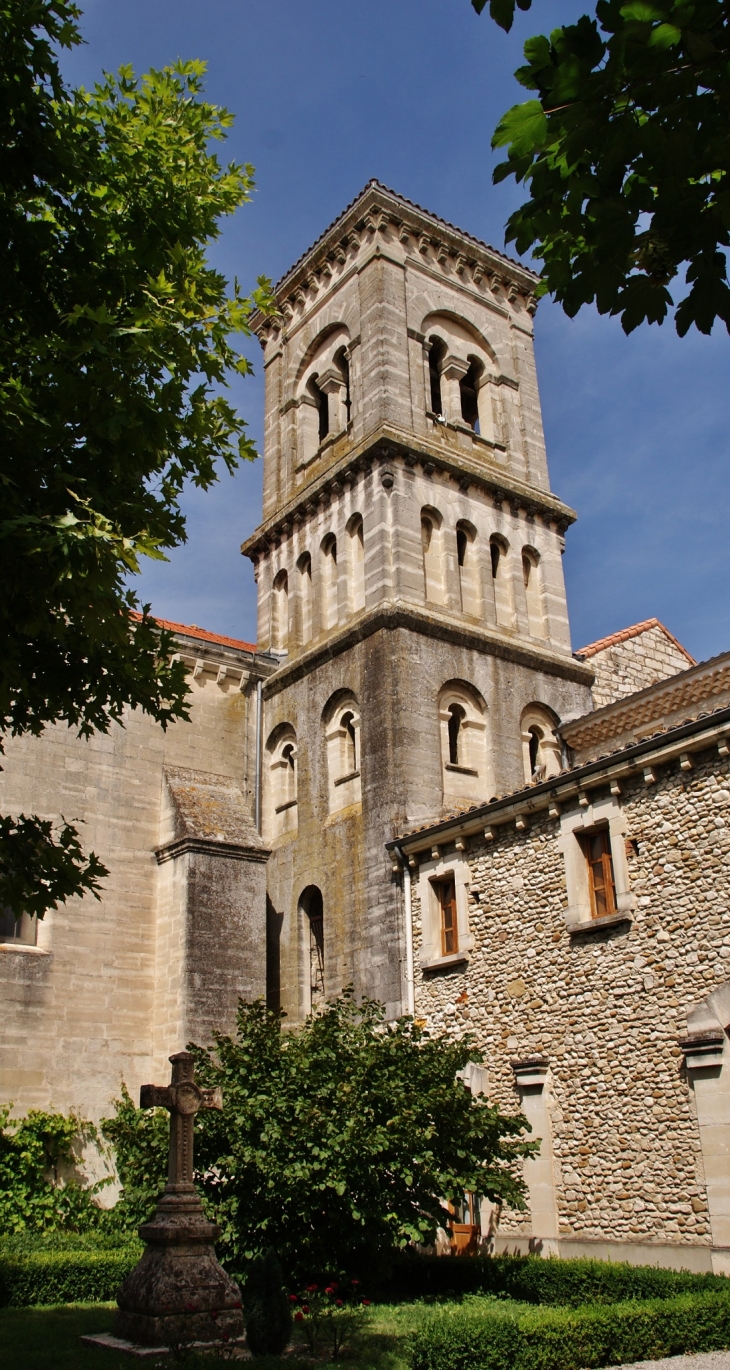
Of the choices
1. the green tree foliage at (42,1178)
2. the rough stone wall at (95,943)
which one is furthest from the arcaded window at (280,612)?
the green tree foliage at (42,1178)

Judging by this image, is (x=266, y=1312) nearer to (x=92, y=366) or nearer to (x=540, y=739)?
(x=92, y=366)

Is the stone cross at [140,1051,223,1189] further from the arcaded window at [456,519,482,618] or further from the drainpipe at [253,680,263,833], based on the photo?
the arcaded window at [456,519,482,618]

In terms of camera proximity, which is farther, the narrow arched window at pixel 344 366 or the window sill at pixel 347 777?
the narrow arched window at pixel 344 366

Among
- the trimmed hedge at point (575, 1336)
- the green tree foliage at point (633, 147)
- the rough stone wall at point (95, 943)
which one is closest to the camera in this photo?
the green tree foliage at point (633, 147)

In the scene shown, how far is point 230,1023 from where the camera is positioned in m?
17.1

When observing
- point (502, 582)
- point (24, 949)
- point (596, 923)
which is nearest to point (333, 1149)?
point (596, 923)

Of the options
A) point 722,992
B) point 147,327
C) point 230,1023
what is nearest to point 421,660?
point 230,1023

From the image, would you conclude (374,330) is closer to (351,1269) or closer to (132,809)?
(132,809)

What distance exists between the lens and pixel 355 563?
71.1ft

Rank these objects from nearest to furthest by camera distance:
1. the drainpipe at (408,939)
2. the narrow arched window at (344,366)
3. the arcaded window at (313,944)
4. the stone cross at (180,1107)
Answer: the stone cross at (180,1107), the drainpipe at (408,939), the arcaded window at (313,944), the narrow arched window at (344,366)

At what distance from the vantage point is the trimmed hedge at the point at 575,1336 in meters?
8.28

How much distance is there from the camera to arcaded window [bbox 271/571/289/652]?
23.2 meters

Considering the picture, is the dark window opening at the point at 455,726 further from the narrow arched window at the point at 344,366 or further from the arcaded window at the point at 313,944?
the narrow arched window at the point at 344,366

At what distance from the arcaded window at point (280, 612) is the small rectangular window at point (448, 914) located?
26.1 ft
